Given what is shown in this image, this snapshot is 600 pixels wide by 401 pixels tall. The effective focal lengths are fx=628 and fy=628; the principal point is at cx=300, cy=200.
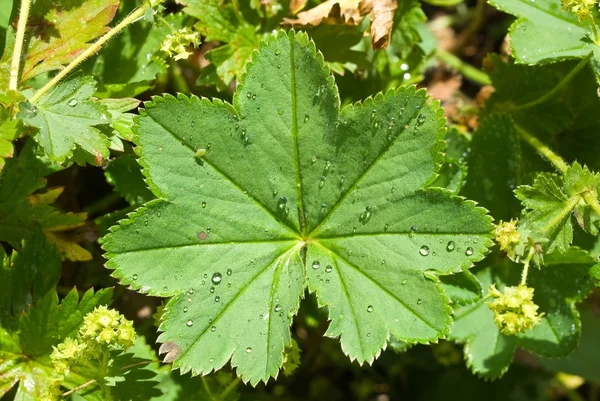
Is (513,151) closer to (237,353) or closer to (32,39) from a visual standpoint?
(237,353)

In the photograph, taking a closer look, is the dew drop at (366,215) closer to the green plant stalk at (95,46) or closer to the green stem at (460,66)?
the green plant stalk at (95,46)

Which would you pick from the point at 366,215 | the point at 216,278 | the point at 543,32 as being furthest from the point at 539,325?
the point at 216,278

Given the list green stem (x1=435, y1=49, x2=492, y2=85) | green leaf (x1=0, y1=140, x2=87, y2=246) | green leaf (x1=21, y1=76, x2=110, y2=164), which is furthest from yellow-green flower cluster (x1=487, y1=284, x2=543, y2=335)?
green stem (x1=435, y1=49, x2=492, y2=85)

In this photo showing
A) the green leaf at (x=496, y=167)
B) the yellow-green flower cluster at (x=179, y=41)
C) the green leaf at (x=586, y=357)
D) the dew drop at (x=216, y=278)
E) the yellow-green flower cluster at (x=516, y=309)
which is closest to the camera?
the yellow-green flower cluster at (x=516, y=309)

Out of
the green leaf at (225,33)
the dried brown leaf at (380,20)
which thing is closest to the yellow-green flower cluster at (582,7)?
the dried brown leaf at (380,20)

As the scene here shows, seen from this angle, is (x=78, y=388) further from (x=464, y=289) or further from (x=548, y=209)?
(x=548, y=209)

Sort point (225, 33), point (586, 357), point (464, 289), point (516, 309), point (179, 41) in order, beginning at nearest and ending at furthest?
point (516, 309) → point (179, 41) → point (464, 289) → point (225, 33) → point (586, 357)
